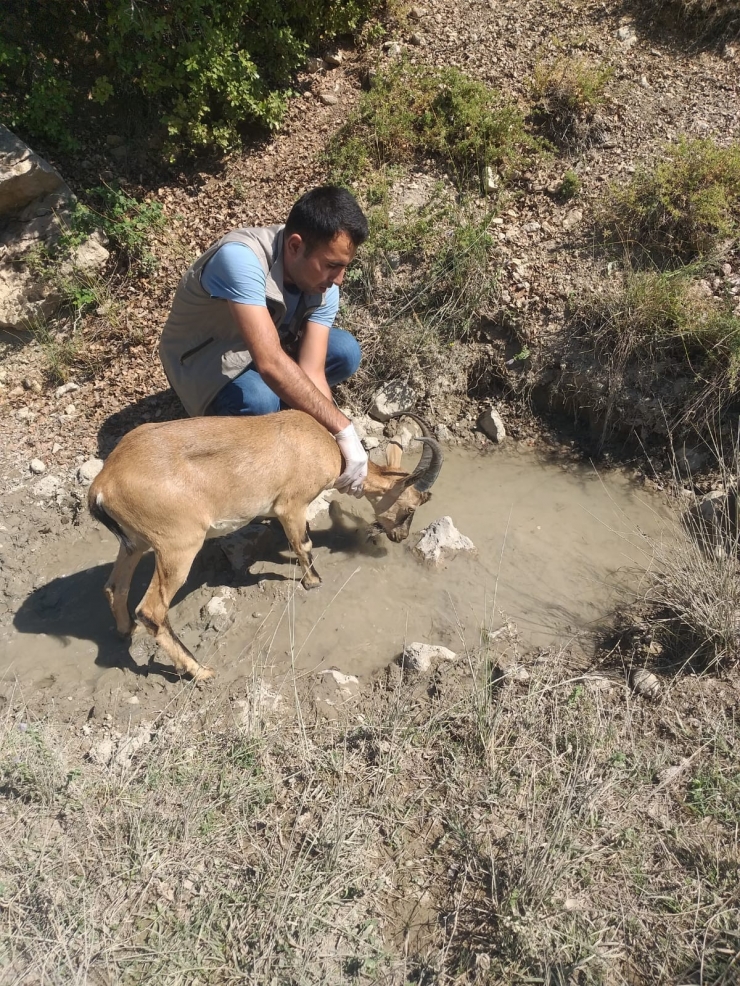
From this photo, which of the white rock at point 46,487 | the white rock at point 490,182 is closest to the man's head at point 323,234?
the white rock at point 46,487

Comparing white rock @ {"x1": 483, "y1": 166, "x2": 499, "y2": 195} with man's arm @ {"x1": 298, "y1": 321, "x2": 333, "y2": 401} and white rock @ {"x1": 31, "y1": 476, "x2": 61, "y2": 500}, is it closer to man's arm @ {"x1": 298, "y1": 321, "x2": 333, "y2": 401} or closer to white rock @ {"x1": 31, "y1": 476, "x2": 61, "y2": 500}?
man's arm @ {"x1": 298, "y1": 321, "x2": 333, "y2": 401}

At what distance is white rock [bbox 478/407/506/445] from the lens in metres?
6.27

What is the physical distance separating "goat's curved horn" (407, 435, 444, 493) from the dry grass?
1500 mm

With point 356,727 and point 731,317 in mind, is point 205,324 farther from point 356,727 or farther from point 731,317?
point 731,317

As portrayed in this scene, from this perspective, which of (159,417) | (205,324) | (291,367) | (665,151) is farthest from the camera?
(665,151)

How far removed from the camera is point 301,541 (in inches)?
197

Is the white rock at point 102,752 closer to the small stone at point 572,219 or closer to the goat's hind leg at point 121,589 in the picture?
A: the goat's hind leg at point 121,589

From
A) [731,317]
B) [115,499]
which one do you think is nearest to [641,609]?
[731,317]

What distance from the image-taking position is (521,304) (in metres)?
6.34

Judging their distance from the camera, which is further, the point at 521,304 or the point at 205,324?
the point at 521,304

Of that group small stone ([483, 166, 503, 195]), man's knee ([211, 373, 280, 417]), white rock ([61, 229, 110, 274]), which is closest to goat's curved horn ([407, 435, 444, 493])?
man's knee ([211, 373, 280, 417])

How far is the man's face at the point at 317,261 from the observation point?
4.27m

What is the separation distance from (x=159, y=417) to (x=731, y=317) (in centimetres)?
507

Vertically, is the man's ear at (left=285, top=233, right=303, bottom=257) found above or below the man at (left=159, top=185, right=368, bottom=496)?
above
